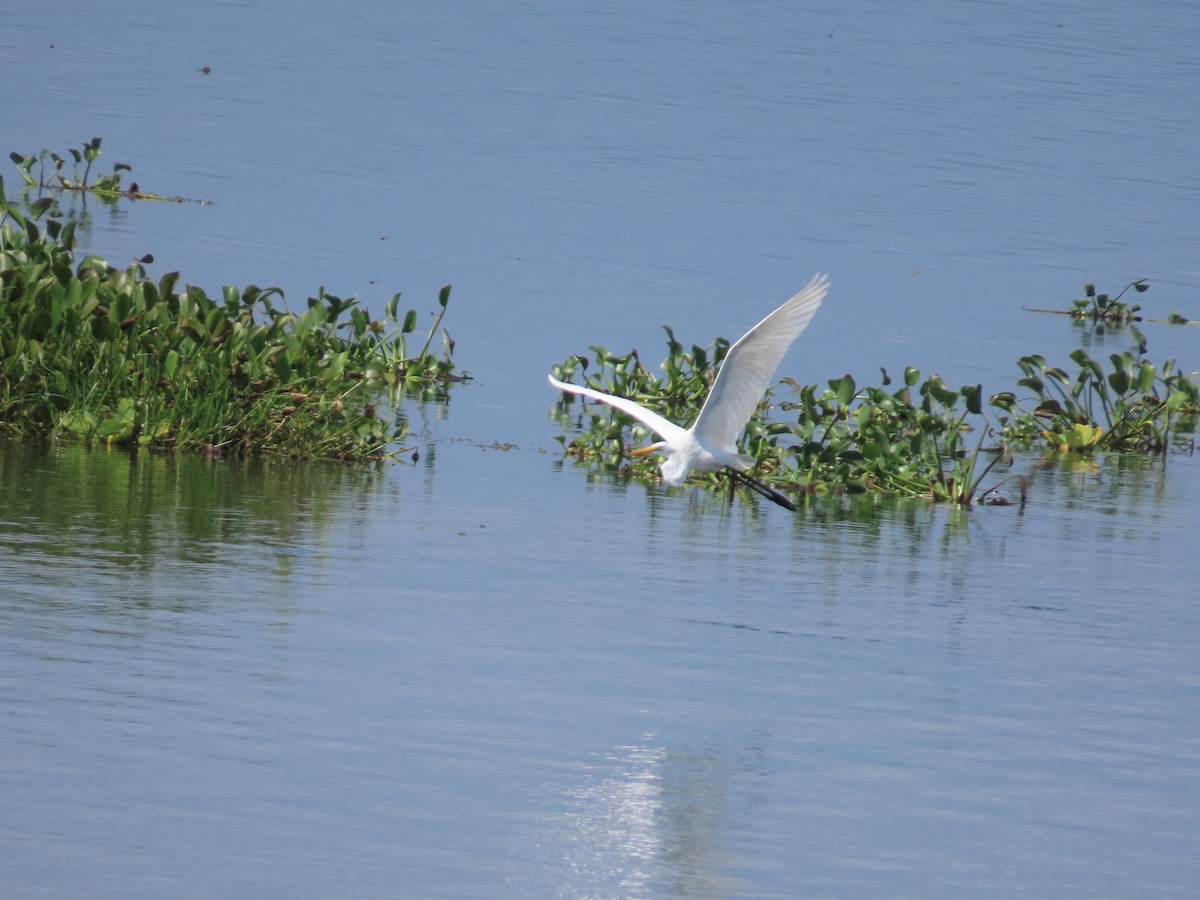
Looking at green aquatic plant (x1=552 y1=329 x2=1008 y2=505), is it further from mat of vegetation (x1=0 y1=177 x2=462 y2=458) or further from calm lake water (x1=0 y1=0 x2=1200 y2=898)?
mat of vegetation (x1=0 y1=177 x2=462 y2=458)

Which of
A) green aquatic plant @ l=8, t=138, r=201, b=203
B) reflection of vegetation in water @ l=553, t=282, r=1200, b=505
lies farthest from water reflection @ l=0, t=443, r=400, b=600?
green aquatic plant @ l=8, t=138, r=201, b=203

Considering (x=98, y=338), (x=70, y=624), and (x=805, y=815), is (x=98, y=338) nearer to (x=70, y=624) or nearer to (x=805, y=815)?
(x=70, y=624)

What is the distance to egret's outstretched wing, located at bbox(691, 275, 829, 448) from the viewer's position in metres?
9.49

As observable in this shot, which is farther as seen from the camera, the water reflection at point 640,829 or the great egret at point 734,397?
the great egret at point 734,397

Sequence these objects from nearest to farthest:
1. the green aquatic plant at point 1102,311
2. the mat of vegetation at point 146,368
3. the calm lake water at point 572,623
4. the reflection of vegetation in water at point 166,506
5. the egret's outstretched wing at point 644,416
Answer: the calm lake water at point 572,623 < the reflection of vegetation in water at point 166,506 < the egret's outstretched wing at point 644,416 < the mat of vegetation at point 146,368 < the green aquatic plant at point 1102,311

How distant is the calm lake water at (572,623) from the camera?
21.0 ft

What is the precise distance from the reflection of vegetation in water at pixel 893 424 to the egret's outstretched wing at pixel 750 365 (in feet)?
6.36

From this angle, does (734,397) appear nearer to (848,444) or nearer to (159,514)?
(848,444)

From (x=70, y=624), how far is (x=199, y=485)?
8.38 ft

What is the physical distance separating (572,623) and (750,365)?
1593mm

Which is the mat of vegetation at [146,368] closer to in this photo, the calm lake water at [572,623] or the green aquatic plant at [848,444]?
the calm lake water at [572,623]

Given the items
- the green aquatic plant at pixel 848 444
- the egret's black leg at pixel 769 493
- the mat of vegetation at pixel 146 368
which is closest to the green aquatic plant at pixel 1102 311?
the green aquatic plant at pixel 848 444

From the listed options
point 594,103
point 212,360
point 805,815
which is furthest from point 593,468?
point 594,103

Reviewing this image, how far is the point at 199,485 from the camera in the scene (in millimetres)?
10469
